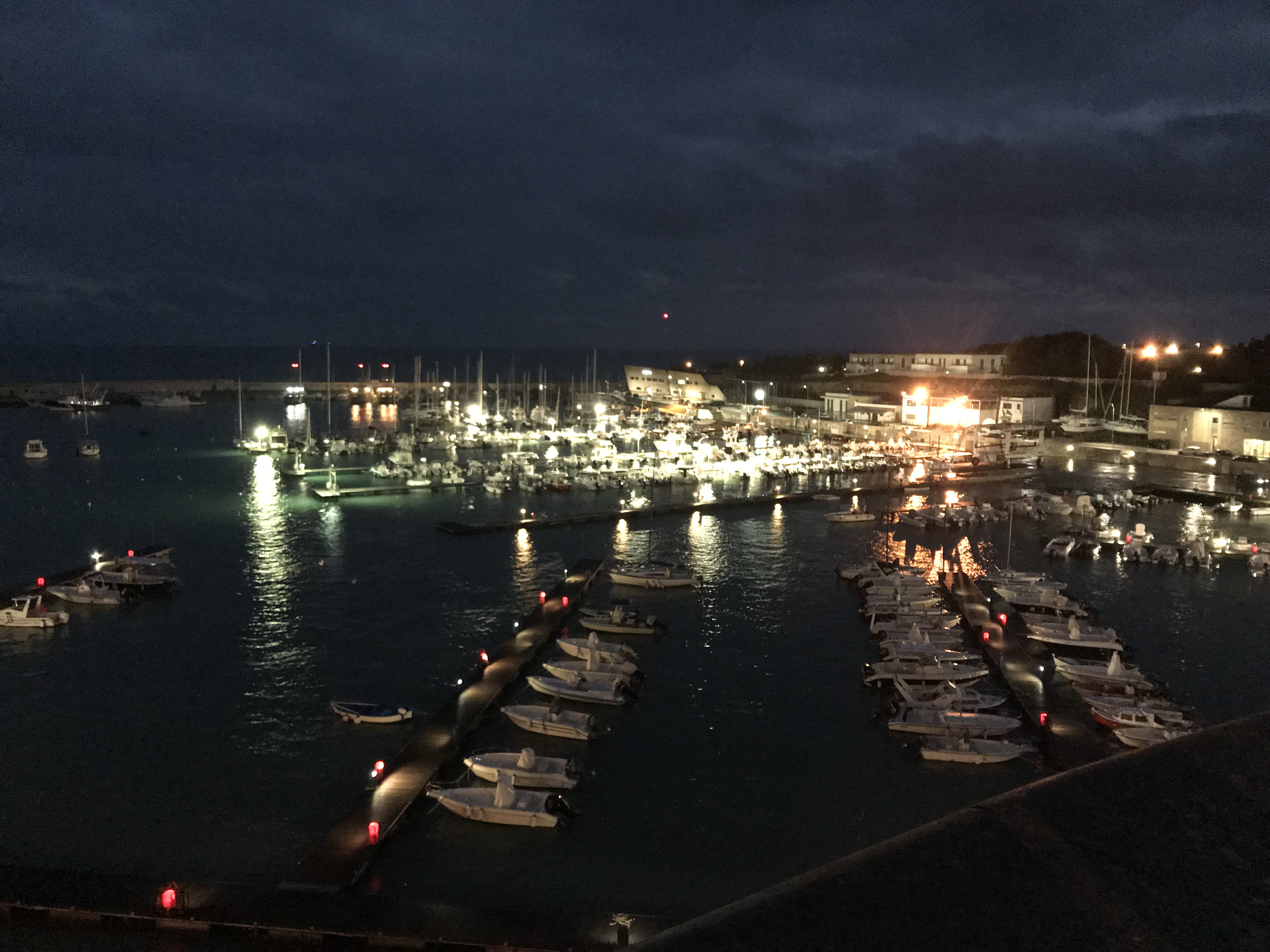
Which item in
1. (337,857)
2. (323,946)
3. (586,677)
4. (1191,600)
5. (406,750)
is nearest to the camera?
(323,946)

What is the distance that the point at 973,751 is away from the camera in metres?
12.0

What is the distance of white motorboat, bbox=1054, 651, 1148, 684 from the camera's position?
14.1 meters

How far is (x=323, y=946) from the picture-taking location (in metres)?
7.93

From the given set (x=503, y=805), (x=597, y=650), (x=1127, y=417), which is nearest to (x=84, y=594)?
(x=597, y=650)

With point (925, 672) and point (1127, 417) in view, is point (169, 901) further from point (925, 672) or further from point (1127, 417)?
point (1127, 417)

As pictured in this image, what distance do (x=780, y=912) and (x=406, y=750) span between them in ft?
36.1

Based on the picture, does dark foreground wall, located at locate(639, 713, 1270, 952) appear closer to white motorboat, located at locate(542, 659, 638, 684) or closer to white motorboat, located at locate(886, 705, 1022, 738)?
white motorboat, located at locate(886, 705, 1022, 738)

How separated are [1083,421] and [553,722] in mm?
39544

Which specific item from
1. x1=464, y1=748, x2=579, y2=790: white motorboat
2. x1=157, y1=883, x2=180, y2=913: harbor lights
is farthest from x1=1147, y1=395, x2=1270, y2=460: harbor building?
x1=157, y1=883, x2=180, y2=913: harbor lights

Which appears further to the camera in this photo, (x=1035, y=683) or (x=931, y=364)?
(x=931, y=364)

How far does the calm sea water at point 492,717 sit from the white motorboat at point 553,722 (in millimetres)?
222

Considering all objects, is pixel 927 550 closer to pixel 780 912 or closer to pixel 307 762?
pixel 307 762

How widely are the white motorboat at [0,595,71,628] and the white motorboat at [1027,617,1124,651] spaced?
17.9 m

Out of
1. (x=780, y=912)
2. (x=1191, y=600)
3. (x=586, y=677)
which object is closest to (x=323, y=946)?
(x=586, y=677)
